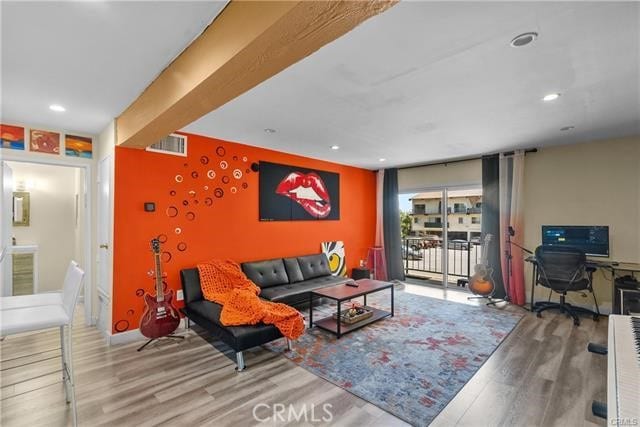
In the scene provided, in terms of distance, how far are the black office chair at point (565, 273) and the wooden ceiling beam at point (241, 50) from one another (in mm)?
4116

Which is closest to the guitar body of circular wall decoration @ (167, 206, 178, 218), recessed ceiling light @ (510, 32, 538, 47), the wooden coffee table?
circular wall decoration @ (167, 206, 178, 218)

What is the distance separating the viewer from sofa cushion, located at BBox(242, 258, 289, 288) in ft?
13.1

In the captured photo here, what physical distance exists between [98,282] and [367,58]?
399 cm

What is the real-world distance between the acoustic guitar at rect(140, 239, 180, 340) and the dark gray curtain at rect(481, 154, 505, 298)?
479 cm

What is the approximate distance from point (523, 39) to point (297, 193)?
11.9 feet

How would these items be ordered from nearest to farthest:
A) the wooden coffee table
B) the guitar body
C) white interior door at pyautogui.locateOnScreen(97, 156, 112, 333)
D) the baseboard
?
the guitar body, the baseboard, white interior door at pyautogui.locateOnScreen(97, 156, 112, 333), the wooden coffee table

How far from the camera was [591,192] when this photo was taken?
4086 mm

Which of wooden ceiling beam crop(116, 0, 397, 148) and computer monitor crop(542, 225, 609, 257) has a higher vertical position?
wooden ceiling beam crop(116, 0, 397, 148)

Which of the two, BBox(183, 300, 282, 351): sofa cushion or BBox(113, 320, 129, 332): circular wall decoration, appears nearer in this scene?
BBox(183, 300, 282, 351): sofa cushion

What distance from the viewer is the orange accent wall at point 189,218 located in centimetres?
312

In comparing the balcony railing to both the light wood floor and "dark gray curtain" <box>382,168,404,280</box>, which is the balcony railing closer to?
"dark gray curtain" <box>382,168,404,280</box>

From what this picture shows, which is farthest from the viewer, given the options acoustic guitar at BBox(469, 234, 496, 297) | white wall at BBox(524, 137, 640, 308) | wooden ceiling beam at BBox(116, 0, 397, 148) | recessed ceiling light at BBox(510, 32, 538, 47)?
acoustic guitar at BBox(469, 234, 496, 297)

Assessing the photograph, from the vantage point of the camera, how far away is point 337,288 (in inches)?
151

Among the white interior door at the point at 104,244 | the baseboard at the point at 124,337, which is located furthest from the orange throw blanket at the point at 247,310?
the white interior door at the point at 104,244
